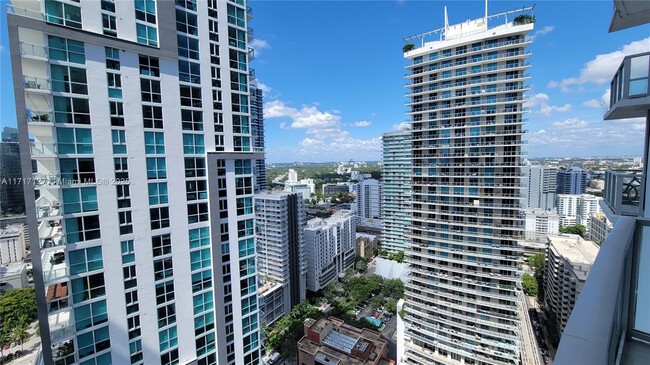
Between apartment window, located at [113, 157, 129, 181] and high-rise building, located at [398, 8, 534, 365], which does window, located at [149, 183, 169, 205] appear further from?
high-rise building, located at [398, 8, 534, 365]

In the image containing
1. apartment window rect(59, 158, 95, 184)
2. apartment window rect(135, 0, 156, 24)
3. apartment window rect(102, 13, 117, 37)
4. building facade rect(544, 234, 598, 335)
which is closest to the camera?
apartment window rect(59, 158, 95, 184)

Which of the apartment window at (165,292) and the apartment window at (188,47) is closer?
the apartment window at (165,292)

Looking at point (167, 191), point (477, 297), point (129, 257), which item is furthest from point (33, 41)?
point (477, 297)

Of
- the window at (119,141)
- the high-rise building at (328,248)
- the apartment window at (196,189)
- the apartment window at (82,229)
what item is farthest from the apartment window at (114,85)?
the high-rise building at (328,248)

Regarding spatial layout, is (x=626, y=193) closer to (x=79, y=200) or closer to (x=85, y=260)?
(x=79, y=200)

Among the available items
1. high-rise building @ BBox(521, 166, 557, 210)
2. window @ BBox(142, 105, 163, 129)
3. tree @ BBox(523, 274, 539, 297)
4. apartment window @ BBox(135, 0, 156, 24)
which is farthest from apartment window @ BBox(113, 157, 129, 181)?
high-rise building @ BBox(521, 166, 557, 210)

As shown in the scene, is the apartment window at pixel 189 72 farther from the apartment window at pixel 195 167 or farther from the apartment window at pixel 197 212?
the apartment window at pixel 197 212

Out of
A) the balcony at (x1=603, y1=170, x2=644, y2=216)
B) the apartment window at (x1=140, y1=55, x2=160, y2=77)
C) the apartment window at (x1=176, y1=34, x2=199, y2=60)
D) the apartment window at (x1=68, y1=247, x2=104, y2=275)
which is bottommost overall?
the apartment window at (x1=68, y1=247, x2=104, y2=275)
